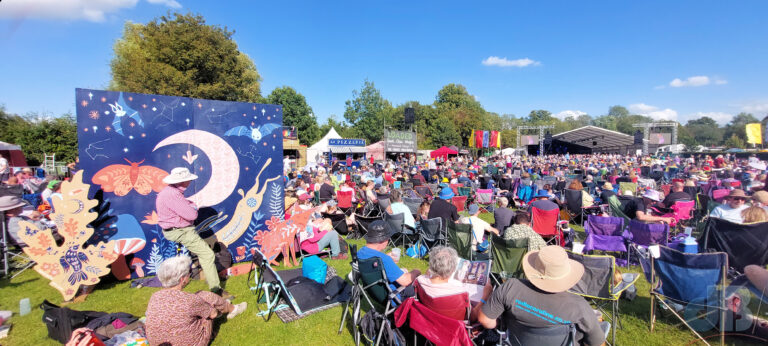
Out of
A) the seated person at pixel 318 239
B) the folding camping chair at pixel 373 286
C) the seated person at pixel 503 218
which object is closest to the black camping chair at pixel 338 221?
the seated person at pixel 318 239

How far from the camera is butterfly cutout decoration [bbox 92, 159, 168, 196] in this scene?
4.72 m

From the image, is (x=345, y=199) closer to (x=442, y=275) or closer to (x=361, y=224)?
(x=361, y=224)

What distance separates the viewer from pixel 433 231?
19.4ft

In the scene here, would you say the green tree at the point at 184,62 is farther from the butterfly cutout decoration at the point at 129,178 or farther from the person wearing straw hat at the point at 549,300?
the person wearing straw hat at the point at 549,300

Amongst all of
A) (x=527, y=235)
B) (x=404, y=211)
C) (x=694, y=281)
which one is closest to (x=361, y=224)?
(x=404, y=211)

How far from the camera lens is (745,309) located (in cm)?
314

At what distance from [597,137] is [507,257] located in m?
42.2

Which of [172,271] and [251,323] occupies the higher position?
[172,271]

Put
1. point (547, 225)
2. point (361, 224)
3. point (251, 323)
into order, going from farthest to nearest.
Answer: point (361, 224), point (547, 225), point (251, 323)

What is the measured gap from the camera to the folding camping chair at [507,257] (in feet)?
13.6

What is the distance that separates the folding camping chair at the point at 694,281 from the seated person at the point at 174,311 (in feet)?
14.4

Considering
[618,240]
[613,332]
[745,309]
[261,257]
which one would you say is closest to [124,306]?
[261,257]

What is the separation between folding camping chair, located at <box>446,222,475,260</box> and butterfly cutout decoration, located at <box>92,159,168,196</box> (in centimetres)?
448

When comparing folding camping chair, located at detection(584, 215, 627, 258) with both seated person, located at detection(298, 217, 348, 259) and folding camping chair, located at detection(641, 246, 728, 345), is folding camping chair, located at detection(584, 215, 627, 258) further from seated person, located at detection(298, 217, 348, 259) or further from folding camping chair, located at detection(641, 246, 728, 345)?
seated person, located at detection(298, 217, 348, 259)
